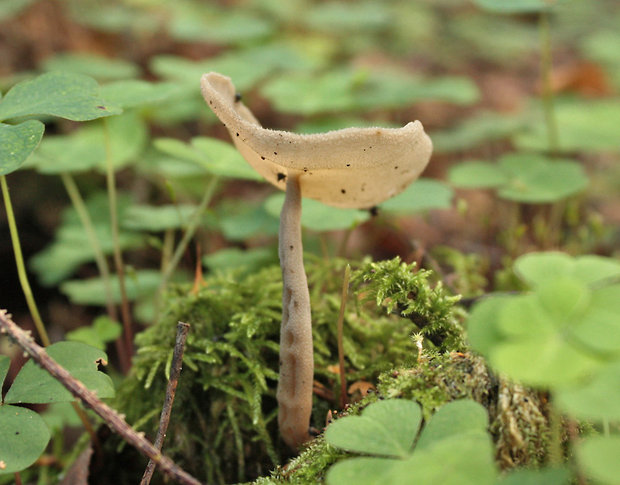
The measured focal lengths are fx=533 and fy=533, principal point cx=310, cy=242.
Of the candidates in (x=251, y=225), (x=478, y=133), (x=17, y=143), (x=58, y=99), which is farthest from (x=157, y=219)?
(x=478, y=133)

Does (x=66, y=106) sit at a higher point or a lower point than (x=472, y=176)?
higher

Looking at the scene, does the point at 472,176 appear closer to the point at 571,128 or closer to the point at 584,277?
the point at 571,128

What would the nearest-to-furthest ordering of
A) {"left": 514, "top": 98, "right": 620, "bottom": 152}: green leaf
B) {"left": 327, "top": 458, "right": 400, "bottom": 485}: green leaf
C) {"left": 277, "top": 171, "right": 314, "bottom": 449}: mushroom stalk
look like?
1. {"left": 327, "top": 458, "right": 400, "bottom": 485}: green leaf
2. {"left": 277, "top": 171, "right": 314, "bottom": 449}: mushroom stalk
3. {"left": 514, "top": 98, "right": 620, "bottom": 152}: green leaf

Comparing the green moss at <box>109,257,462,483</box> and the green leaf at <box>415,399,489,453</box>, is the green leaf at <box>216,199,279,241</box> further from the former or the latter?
the green leaf at <box>415,399,489,453</box>

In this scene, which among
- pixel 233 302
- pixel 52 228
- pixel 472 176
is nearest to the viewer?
pixel 233 302

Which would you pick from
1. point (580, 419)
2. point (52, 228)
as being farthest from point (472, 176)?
point (52, 228)

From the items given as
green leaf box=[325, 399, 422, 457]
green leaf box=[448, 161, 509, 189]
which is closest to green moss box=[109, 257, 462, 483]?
green leaf box=[325, 399, 422, 457]

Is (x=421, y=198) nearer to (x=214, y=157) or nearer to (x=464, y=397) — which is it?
(x=214, y=157)
